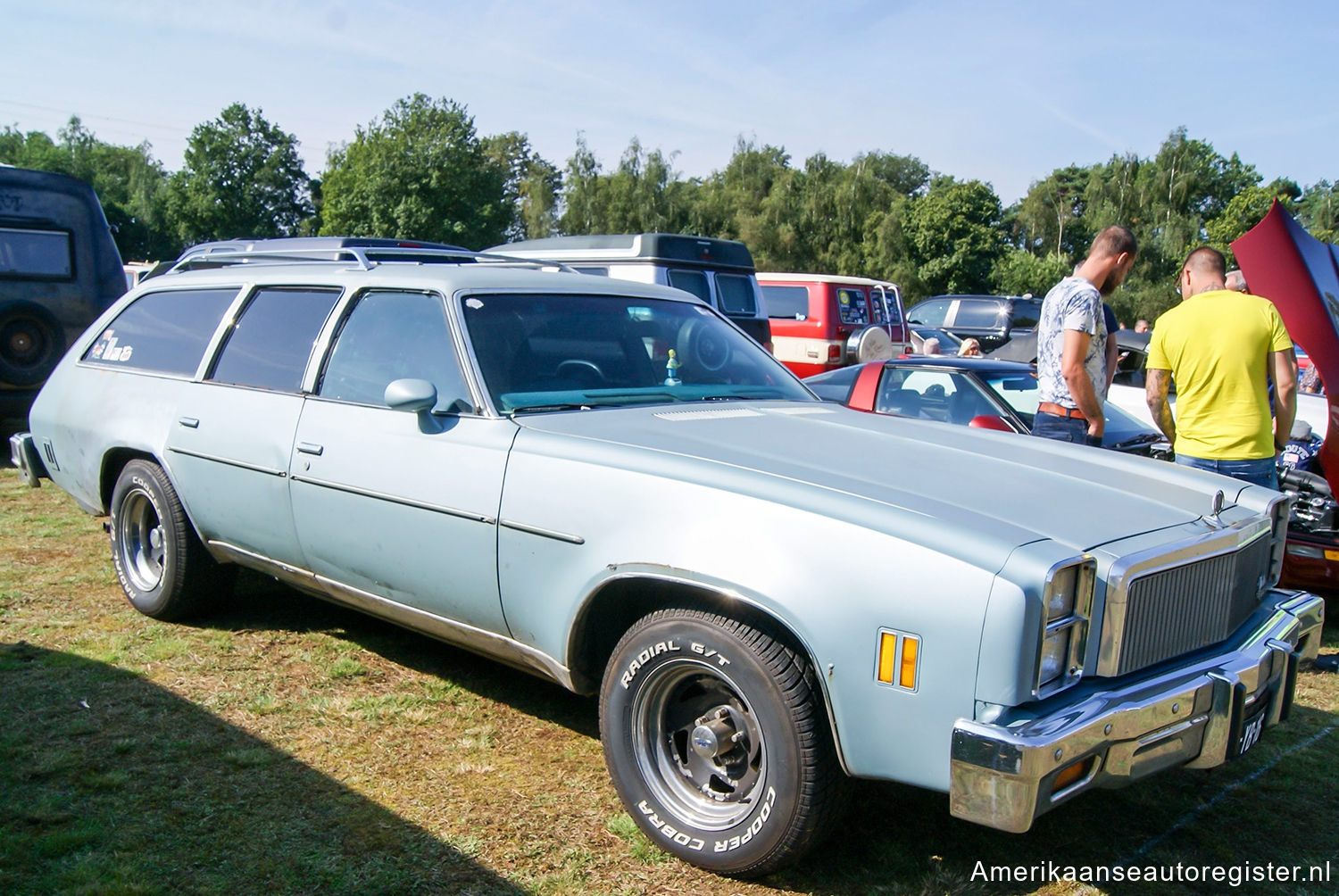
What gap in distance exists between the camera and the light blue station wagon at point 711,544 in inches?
91.3

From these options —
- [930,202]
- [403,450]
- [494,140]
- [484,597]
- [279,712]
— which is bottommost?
[279,712]

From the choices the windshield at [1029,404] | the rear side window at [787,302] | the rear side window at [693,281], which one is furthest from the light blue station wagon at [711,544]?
the rear side window at [787,302]

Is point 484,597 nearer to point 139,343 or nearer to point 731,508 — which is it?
point 731,508

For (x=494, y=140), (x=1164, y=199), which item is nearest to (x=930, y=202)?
(x=1164, y=199)

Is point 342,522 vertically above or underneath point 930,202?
underneath

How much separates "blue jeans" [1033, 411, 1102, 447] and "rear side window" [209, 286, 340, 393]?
3.41 meters

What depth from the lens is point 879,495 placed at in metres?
2.59

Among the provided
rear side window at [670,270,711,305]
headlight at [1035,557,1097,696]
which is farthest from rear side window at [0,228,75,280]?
headlight at [1035,557,1097,696]

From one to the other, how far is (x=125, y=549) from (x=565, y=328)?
8.84 ft

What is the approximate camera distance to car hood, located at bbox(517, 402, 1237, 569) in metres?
2.48

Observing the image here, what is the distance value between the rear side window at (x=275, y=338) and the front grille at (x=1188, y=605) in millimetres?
3111

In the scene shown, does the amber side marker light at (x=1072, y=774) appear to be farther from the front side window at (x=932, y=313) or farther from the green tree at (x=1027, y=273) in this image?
the green tree at (x=1027, y=273)

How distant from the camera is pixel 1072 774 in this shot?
2.28 meters

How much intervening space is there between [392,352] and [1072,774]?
8.87 feet
